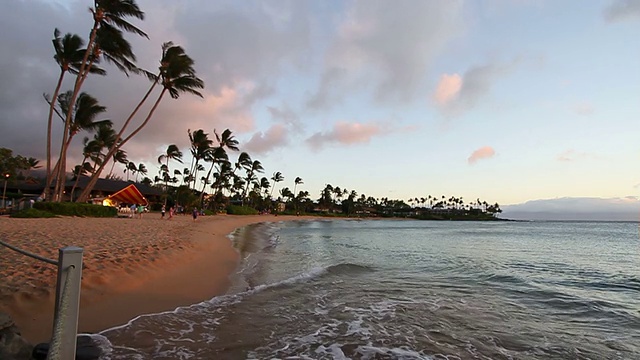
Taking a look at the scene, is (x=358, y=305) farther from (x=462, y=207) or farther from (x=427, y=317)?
(x=462, y=207)

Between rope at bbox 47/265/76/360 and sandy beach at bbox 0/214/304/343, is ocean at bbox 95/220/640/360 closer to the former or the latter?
sandy beach at bbox 0/214/304/343

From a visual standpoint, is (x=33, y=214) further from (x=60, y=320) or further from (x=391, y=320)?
(x=60, y=320)

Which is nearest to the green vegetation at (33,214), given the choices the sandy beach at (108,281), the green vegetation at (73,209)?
the green vegetation at (73,209)

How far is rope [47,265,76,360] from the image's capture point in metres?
2.29

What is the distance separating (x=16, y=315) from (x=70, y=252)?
318 centimetres

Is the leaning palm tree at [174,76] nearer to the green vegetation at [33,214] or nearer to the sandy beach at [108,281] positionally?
the green vegetation at [33,214]

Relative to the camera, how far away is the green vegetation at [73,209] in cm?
2055

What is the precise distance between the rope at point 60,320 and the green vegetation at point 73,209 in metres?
22.9

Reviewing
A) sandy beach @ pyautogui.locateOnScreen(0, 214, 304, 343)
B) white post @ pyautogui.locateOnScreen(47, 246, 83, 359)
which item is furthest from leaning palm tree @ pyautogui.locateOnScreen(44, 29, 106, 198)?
white post @ pyautogui.locateOnScreen(47, 246, 83, 359)

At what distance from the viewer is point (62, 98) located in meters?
28.3

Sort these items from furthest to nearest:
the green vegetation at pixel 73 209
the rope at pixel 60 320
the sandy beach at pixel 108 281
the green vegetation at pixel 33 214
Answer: the green vegetation at pixel 73 209, the green vegetation at pixel 33 214, the sandy beach at pixel 108 281, the rope at pixel 60 320

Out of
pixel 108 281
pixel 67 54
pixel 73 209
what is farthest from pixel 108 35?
pixel 108 281

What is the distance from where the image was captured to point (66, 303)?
232 centimetres

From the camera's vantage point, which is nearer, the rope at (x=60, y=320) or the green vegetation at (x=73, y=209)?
the rope at (x=60, y=320)
